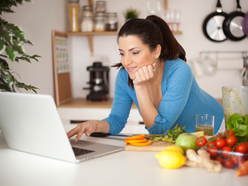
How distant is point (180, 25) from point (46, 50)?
1.38m

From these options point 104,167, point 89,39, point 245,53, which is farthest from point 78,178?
point 245,53

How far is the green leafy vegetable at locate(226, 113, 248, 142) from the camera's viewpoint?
89 cm

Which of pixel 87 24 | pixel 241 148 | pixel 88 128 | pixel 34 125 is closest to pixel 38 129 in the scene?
pixel 34 125

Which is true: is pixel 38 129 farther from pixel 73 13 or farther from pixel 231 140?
pixel 73 13

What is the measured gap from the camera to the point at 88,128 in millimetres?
1280

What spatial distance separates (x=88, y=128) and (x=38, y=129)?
339 mm

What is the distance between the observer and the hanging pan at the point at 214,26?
9.70 feet

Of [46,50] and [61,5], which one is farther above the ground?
[61,5]

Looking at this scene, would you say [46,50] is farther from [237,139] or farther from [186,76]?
[237,139]

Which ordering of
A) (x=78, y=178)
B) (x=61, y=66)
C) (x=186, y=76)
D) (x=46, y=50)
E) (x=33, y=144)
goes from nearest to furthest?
(x=78, y=178)
(x=33, y=144)
(x=186, y=76)
(x=46, y=50)
(x=61, y=66)

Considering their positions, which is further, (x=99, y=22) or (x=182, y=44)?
(x=182, y=44)

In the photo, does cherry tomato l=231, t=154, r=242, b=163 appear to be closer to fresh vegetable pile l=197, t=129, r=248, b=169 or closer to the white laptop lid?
fresh vegetable pile l=197, t=129, r=248, b=169

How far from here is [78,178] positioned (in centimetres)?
84

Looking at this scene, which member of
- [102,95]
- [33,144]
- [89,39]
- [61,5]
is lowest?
[102,95]
